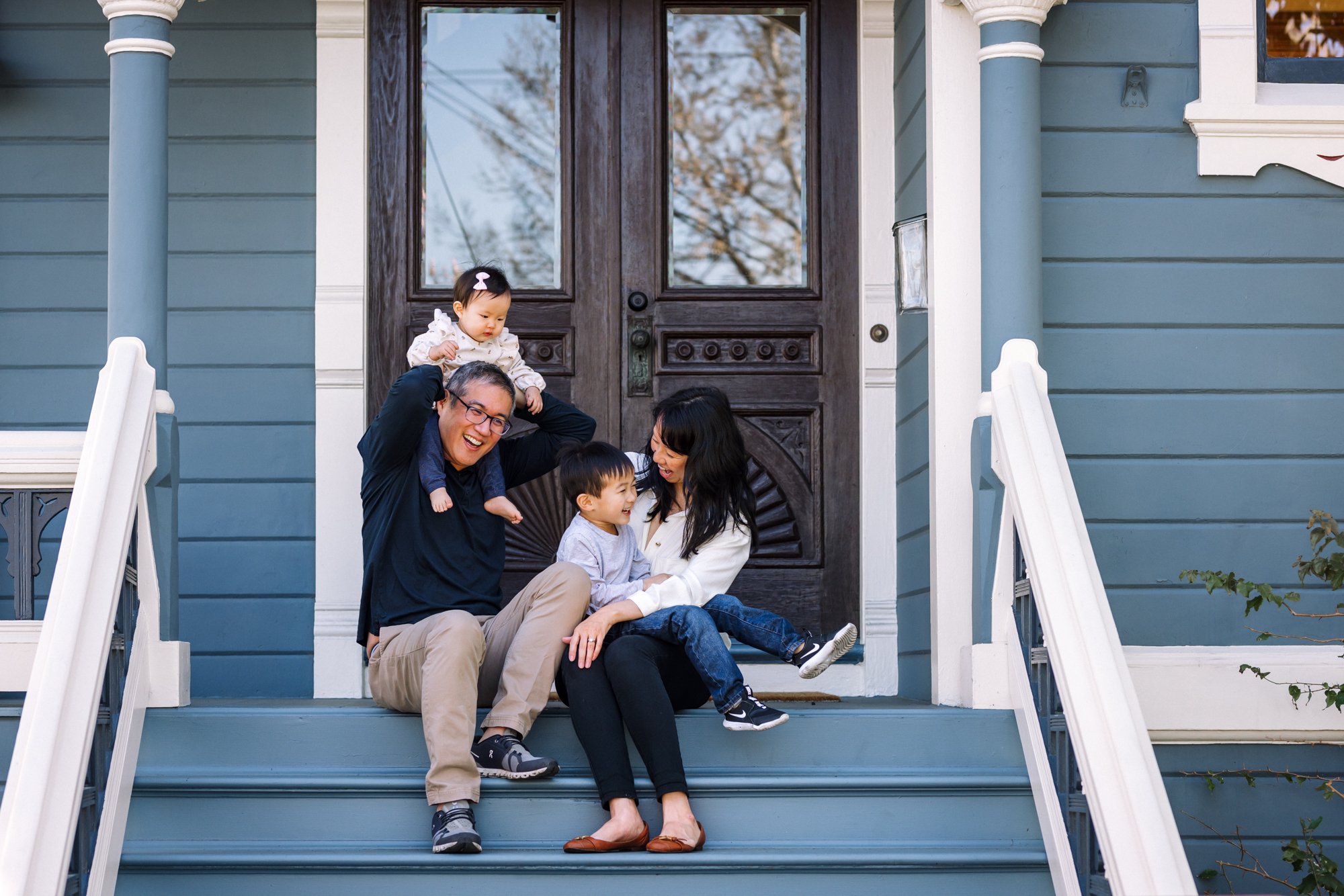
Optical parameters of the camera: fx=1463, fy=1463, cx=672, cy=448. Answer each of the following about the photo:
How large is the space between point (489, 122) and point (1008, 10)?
66.8 inches

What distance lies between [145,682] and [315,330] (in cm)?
140

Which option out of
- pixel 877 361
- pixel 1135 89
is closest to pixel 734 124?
pixel 877 361

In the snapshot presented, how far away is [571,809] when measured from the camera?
3160 millimetres

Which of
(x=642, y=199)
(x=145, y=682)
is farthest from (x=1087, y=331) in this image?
(x=145, y=682)

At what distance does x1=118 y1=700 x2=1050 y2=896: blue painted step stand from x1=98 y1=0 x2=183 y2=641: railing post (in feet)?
2.77

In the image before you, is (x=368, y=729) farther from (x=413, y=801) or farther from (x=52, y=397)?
Answer: (x=52, y=397)

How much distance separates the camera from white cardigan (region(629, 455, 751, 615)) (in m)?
3.40

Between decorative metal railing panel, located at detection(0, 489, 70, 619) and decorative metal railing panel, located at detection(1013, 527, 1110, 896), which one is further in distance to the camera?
decorative metal railing panel, located at detection(0, 489, 70, 619)

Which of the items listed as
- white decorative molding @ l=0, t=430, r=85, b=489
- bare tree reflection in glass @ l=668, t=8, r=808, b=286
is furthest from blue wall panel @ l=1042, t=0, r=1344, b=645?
white decorative molding @ l=0, t=430, r=85, b=489

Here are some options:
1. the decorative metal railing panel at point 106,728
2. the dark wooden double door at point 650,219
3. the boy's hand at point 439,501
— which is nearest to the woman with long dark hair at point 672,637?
the boy's hand at point 439,501

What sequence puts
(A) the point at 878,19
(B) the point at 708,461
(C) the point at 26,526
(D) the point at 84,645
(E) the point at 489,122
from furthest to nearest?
(E) the point at 489,122, (A) the point at 878,19, (B) the point at 708,461, (C) the point at 26,526, (D) the point at 84,645

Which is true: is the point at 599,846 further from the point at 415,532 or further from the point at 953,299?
the point at 953,299

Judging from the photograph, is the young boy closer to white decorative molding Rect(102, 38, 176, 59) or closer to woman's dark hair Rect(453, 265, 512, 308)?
woman's dark hair Rect(453, 265, 512, 308)

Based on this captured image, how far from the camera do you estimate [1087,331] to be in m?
4.02
